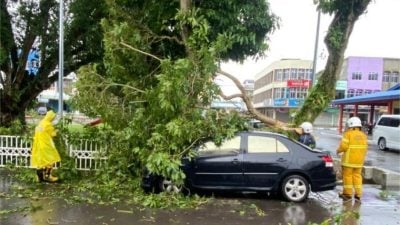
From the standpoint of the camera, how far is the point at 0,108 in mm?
14750

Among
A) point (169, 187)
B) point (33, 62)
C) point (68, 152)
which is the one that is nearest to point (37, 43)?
point (33, 62)

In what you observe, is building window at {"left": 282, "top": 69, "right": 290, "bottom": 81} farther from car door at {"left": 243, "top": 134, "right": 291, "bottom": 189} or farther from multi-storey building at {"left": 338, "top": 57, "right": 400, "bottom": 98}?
car door at {"left": 243, "top": 134, "right": 291, "bottom": 189}

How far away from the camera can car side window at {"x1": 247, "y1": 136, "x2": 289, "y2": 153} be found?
8.48 m

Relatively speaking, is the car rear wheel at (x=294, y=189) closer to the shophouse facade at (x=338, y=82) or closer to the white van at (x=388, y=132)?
the white van at (x=388, y=132)

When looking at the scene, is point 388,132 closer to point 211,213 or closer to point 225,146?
point 225,146

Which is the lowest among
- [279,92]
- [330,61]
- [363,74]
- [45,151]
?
[45,151]

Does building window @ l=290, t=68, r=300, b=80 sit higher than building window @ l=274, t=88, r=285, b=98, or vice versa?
building window @ l=290, t=68, r=300, b=80

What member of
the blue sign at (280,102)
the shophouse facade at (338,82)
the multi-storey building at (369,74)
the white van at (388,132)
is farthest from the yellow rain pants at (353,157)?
the blue sign at (280,102)

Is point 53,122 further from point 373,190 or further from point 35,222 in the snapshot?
point 373,190

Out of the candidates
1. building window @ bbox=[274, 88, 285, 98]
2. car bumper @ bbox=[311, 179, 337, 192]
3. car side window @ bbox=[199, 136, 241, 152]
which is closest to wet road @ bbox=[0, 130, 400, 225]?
car bumper @ bbox=[311, 179, 337, 192]

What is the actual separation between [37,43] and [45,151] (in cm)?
699

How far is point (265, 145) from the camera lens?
8523 millimetres

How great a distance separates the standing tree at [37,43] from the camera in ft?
45.6

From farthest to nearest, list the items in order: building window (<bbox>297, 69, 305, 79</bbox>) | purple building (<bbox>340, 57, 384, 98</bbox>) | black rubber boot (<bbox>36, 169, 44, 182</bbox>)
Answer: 1. building window (<bbox>297, 69, 305, 79</bbox>)
2. purple building (<bbox>340, 57, 384, 98</bbox>)
3. black rubber boot (<bbox>36, 169, 44, 182</bbox>)
